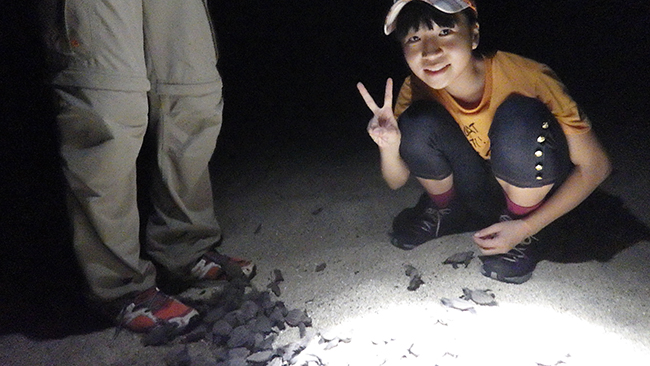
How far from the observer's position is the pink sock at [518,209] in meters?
2.14

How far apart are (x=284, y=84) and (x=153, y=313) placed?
140 inches

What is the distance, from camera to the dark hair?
1.93m

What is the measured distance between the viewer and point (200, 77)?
2.08 metres

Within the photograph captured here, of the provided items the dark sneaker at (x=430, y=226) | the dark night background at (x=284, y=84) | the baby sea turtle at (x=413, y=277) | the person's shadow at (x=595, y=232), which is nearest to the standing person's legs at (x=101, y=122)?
the dark night background at (x=284, y=84)

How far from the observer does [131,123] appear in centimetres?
184

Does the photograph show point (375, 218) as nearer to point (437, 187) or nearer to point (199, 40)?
point (437, 187)

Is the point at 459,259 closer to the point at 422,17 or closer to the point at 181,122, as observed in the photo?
the point at 422,17

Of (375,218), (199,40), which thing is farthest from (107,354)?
(375,218)

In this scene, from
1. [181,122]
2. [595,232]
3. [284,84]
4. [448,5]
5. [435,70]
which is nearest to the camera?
[448,5]

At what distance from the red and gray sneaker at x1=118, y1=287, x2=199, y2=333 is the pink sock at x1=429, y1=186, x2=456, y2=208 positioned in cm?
116

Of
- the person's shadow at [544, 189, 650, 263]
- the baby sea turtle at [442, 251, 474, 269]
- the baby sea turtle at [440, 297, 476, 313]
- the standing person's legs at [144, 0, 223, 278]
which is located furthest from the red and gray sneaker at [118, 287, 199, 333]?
the person's shadow at [544, 189, 650, 263]

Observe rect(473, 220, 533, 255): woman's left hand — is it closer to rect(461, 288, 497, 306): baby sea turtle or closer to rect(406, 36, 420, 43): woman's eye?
rect(461, 288, 497, 306): baby sea turtle

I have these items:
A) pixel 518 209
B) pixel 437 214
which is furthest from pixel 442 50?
pixel 437 214

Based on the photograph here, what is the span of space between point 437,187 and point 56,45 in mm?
1611
